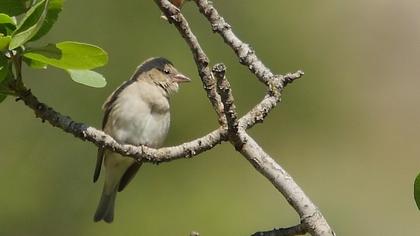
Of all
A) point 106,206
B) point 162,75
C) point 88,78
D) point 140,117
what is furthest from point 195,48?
point 106,206

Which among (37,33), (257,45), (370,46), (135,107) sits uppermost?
(370,46)

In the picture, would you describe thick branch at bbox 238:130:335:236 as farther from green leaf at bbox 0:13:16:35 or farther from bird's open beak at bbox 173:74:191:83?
bird's open beak at bbox 173:74:191:83

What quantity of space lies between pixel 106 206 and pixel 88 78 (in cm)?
331

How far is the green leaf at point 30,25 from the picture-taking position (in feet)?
6.50

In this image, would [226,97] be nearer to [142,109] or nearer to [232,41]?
[232,41]

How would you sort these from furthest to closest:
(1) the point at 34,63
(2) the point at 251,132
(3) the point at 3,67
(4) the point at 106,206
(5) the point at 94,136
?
(2) the point at 251,132, (4) the point at 106,206, (5) the point at 94,136, (1) the point at 34,63, (3) the point at 3,67

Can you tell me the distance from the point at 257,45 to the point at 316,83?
33.1 inches

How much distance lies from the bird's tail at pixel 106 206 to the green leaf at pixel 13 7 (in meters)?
3.31

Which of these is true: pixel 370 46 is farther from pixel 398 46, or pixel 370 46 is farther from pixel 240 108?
pixel 240 108

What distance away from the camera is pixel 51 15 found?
6.77 feet

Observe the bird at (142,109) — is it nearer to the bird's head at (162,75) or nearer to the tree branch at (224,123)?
the bird's head at (162,75)

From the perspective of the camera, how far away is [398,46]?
11.4 meters

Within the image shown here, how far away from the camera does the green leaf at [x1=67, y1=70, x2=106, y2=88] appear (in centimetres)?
221

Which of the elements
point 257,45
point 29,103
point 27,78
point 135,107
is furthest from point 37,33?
point 257,45
